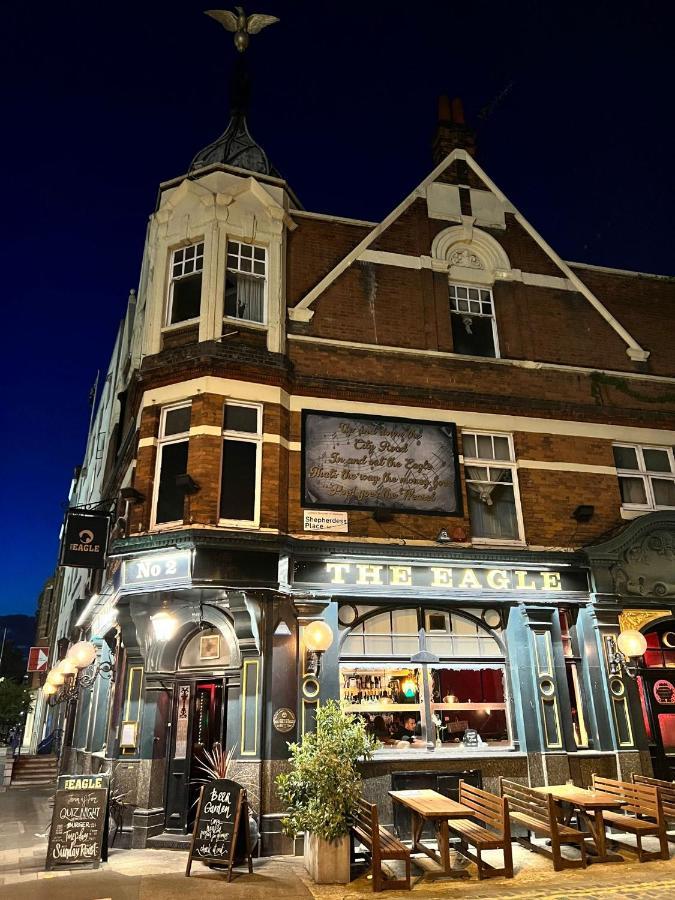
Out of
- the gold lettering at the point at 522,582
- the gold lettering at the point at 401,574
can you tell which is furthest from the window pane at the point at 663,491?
the gold lettering at the point at 401,574

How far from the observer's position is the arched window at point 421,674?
37.3ft

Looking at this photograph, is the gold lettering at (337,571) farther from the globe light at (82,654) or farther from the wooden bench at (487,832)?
the globe light at (82,654)

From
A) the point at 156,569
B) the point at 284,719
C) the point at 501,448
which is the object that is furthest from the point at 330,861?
the point at 501,448

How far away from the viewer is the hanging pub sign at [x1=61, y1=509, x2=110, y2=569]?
535 inches

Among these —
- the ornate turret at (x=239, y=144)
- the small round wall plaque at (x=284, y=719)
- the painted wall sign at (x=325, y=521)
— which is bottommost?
the small round wall plaque at (x=284, y=719)

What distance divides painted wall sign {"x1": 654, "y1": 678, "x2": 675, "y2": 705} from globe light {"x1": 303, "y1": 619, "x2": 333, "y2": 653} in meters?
6.82

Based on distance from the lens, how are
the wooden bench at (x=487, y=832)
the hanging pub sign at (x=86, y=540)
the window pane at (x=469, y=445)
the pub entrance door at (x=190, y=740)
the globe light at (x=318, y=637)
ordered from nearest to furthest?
the wooden bench at (x=487, y=832), the globe light at (x=318, y=637), the pub entrance door at (x=190, y=740), the window pane at (x=469, y=445), the hanging pub sign at (x=86, y=540)

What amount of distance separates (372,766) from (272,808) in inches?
70.5

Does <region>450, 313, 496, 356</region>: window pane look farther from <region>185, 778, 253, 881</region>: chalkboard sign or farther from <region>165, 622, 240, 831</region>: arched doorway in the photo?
<region>185, 778, 253, 881</region>: chalkboard sign

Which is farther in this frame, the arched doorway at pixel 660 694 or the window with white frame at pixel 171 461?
the arched doorway at pixel 660 694

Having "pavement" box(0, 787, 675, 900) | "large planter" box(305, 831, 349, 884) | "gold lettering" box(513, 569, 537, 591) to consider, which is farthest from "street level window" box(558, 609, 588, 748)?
"large planter" box(305, 831, 349, 884)

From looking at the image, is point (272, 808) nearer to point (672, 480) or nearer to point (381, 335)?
point (381, 335)

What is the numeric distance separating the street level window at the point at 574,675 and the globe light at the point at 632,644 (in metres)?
0.82

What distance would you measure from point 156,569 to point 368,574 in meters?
3.67
